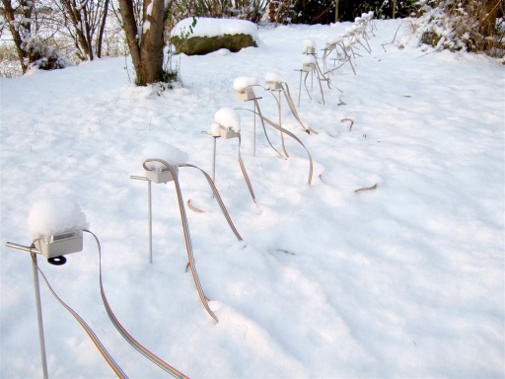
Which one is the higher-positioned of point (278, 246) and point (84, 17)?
point (84, 17)

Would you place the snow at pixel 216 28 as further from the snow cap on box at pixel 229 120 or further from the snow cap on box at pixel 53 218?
the snow cap on box at pixel 53 218

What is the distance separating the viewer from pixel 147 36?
127 inches

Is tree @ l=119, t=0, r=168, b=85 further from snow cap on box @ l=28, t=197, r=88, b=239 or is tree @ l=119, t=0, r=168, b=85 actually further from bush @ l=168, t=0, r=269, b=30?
bush @ l=168, t=0, r=269, b=30

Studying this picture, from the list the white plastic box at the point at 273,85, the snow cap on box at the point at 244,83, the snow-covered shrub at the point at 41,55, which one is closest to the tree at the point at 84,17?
the snow-covered shrub at the point at 41,55

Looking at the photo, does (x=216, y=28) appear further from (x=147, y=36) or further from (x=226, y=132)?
(x=226, y=132)

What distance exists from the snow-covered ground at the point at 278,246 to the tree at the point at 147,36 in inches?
15.8

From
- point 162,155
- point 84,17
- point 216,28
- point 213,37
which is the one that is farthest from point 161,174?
point 84,17

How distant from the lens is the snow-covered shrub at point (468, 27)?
4355mm

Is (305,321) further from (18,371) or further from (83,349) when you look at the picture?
(18,371)

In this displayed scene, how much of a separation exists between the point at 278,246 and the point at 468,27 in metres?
4.31

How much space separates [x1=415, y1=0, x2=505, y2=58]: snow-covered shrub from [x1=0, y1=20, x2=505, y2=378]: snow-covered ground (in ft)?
5.98

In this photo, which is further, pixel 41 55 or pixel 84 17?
pixel 84 17

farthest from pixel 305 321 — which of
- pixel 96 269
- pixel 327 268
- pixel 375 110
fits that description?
pixel 375 110

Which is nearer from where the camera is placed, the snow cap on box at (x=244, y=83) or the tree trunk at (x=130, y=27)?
the snow cap on box at (x=244, y=83)
